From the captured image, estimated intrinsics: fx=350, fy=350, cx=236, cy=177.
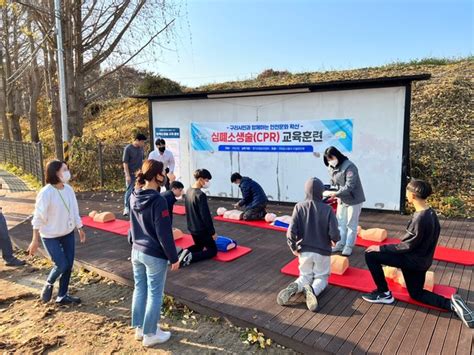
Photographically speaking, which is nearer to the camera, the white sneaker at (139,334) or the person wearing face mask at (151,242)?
the person wearing face mask at (151,242)

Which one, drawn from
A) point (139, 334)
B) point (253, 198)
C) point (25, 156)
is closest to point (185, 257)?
point (139, 334)

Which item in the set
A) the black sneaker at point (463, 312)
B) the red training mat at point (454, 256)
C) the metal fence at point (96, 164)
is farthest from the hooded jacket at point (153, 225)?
the metal fence at point (96, 164)

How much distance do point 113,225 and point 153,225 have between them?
15.1 ft

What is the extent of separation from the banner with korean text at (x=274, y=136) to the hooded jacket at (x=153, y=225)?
593 centimetres

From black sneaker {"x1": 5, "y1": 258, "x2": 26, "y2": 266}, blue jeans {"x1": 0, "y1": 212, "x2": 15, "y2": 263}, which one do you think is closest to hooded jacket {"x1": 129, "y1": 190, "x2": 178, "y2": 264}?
black sneaker {"x1": 5, "y1": 258, "x2": 26, "y2": 266}

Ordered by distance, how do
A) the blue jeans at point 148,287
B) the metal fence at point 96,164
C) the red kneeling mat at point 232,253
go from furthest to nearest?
the metal fence at point 96,164
the red kneeling mat at point 232,253
the blue jeans at point 148,287

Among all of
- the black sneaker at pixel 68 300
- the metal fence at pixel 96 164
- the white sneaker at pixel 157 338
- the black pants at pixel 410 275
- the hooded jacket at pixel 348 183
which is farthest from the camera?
the metal fence at pixel 96 164

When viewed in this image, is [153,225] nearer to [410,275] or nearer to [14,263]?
[410,275]

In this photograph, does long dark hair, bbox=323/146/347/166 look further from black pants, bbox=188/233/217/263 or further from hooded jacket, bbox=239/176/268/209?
hooded jacket, bbox=239/176/268/209

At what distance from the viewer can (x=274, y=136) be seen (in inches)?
351

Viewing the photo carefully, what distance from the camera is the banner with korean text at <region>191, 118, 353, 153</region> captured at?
8.16 m

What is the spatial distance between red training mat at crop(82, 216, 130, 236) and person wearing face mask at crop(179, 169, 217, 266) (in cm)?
216

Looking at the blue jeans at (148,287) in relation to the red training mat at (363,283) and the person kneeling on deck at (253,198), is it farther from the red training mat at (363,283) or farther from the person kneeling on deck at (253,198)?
the person kneeling on deck at (253,198)

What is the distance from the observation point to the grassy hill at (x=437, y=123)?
9.07 meters
